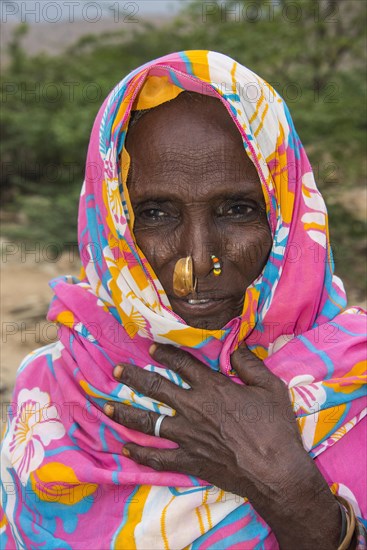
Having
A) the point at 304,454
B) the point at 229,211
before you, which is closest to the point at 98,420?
the point at 304,454

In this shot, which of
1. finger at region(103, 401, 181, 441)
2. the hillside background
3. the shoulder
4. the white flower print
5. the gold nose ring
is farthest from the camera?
the hillside background

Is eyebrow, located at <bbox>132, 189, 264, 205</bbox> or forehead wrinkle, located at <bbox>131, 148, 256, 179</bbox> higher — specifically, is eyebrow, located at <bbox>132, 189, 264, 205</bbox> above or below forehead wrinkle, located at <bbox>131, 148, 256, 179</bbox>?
below

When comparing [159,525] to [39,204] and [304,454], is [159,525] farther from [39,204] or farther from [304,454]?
[39,204]

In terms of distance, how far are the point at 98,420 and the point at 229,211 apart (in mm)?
642

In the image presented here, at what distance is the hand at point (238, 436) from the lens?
1.47 m

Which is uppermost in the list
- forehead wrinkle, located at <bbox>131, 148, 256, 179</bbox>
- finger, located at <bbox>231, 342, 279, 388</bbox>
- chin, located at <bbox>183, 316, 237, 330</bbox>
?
forehead wrinkle, located at <bbox>131, 148, 256, 179</bbox>

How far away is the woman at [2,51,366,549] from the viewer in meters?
1.50

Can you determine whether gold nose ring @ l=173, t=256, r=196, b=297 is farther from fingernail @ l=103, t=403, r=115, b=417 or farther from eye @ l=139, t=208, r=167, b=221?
fingernail @ l=103, t=403, r=115, b=417

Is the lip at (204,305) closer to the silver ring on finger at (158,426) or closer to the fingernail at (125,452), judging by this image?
the silver ring on finger at (158,426)

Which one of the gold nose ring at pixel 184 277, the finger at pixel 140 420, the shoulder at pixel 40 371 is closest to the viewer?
the gold nose ring at pixel 184 277

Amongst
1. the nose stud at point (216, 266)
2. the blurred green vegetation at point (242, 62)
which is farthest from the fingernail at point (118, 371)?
the blurred green vegetation at point (242, 62)

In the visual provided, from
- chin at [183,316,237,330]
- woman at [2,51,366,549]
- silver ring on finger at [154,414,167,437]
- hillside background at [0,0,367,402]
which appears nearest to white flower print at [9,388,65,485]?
woman at [2,51,366,549]

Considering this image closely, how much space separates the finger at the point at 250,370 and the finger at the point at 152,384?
0.47ft

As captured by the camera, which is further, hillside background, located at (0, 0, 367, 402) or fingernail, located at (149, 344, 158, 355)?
hillside background, located at (0, 0, 367, 402)
